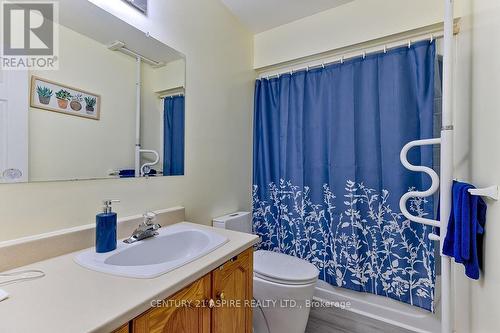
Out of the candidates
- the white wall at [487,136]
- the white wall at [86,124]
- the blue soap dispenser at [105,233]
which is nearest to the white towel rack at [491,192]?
the white wall at [487,136]

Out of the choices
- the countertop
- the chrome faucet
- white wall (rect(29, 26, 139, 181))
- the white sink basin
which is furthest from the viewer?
the chrome faucet

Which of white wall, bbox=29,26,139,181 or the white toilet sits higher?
white wall, bbox=29,26,139,181

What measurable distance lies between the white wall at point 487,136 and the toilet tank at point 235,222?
132 cm

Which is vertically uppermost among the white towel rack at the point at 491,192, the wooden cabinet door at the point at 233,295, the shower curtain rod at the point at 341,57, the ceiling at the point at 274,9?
the ceiling at the point at 274,9

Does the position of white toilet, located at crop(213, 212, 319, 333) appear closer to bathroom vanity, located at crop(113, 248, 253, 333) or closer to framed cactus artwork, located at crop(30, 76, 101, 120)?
bathroom vanity, located at crop(113, 248, 253, 333)

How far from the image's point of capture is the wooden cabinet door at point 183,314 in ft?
2.09

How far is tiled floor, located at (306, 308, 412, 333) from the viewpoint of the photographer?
64.6 inches

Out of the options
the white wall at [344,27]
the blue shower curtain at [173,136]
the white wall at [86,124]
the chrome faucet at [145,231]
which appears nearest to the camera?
the white wall at [86,124]

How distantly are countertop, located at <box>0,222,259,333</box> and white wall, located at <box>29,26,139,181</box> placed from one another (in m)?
0.37

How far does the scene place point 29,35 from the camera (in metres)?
0.86

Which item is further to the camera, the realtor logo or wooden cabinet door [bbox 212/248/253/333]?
wooden cabinet door [bbox 212/248/253/333]

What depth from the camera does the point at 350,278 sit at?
175 cm

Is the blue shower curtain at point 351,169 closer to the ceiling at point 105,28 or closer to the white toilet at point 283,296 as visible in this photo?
the white toilet at point 283,296

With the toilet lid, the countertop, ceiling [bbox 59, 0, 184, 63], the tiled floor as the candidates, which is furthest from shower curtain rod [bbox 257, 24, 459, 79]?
the tiled floor
